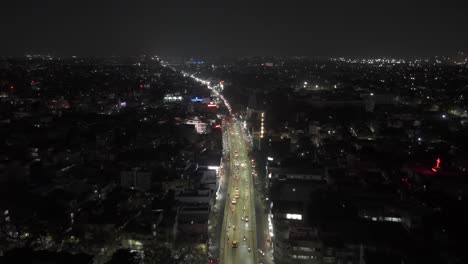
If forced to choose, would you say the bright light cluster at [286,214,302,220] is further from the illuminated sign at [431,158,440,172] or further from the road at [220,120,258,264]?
the illuminated sign at [431,158,440,172]

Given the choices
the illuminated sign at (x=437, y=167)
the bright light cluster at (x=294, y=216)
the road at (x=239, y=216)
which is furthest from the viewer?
the illuminated sign at (x=437, y=167)

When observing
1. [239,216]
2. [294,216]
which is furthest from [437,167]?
[239,216]

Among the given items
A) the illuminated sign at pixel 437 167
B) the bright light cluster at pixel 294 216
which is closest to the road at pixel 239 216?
the bright light cluster at pixel 294 216

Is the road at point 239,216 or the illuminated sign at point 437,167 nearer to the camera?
the road at point 239,216

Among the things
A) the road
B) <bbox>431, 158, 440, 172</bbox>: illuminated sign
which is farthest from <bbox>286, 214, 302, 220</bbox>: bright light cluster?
<bbox>431, 158, 440, 172</bbox>: illuminated sign

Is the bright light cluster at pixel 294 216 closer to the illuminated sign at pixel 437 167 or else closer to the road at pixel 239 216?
the road at pixel 239 216

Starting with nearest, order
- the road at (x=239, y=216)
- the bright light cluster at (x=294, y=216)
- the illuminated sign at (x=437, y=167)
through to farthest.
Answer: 1. the road at (x=239, y=216)
2. the bright light cluster at (x=294, y=216)
3. the illuminated sign at (x=437, y=167)

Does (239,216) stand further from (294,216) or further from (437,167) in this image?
(437,167)

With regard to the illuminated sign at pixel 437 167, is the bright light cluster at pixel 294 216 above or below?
below

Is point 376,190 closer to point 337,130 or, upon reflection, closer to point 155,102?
point 337,130
